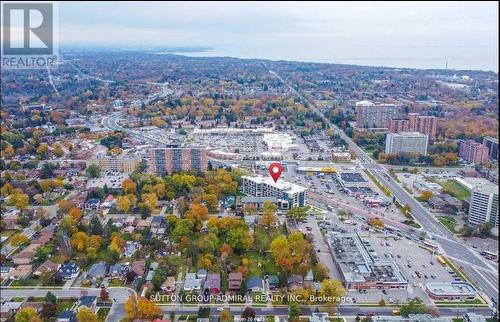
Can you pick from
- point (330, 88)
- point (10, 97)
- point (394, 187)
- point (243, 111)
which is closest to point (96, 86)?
point (10, 97)

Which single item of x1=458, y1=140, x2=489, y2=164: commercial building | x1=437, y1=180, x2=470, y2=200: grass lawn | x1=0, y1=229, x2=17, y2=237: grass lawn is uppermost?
x1=458, y1=140, x2=489, y2=164: commercial building

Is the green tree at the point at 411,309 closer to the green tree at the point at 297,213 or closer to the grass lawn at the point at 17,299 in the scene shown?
the green tree at the point at 297,213

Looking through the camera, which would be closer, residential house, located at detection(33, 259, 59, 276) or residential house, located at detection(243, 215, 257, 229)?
residential house, located at detection(33, 259, 59, 276)

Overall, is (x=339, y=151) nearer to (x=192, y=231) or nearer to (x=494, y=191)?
(x=494, y=191)

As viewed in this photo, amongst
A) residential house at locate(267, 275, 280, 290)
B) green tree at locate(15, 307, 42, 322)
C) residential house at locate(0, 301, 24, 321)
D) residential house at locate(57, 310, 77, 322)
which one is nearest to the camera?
green tree at locate(15, 307, 42, 322)

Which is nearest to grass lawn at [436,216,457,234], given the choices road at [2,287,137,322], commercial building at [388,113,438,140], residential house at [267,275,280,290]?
residential house at [267,275,280,290]

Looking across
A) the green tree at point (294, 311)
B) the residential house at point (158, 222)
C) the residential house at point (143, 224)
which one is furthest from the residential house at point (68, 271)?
the green tree at point (294, 311)

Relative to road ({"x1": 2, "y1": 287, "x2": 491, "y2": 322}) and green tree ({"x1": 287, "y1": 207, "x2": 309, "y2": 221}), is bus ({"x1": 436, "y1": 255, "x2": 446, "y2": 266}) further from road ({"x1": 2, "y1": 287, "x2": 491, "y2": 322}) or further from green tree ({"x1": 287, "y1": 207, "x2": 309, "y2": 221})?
green tree ({"x1": 287, "y1": 207, "x2": 309, "y2": 221})
